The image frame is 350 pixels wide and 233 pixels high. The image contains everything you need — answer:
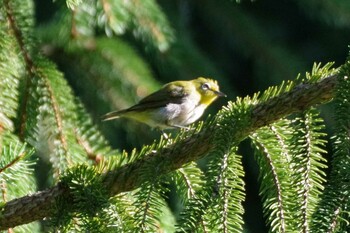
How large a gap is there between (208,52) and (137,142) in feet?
3.42

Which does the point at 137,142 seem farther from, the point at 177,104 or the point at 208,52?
the point at 208,52

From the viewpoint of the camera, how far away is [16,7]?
125 inches

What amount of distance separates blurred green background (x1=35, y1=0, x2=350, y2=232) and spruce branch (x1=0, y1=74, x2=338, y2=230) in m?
1.35

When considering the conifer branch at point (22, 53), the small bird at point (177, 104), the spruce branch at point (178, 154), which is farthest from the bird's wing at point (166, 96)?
the spruce branch at point (178, 154)

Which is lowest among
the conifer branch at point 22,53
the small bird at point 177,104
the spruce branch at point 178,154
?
the spruce branch at point 178,154

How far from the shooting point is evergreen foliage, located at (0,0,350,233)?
6.44ft

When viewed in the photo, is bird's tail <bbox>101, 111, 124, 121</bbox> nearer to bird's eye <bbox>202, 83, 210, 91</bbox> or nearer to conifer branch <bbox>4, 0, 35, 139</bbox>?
bird's eye <bbox>202, 83, 210, 91</bbox>

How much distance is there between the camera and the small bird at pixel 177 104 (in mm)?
4164

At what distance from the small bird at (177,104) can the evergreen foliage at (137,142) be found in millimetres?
122

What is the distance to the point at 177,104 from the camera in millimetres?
4699

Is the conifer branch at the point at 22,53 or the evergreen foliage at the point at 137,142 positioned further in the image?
the conifer branch at the point at 22,53

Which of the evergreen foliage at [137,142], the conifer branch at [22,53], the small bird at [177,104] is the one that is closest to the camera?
the evergreen foliage at [137,142]

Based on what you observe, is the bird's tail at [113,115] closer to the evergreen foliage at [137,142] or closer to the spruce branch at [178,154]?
the evergreen foliage at [137,142]

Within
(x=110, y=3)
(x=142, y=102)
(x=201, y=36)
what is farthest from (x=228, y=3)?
(x=110, y=3)
